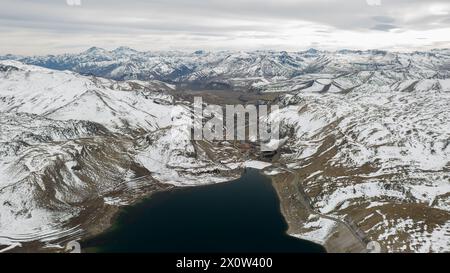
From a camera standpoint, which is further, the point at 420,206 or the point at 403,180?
the point at 403,180

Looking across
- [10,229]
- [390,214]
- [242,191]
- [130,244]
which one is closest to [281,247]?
[390,214]

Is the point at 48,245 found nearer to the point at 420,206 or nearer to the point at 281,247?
the point at 281,247

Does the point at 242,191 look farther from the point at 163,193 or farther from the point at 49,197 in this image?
the point at 49,197

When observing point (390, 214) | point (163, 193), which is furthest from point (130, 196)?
point (390, 214)
